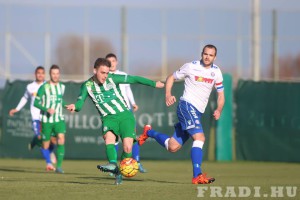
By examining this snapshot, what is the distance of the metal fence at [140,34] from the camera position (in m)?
42.8

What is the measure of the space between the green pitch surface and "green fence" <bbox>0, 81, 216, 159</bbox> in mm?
2377

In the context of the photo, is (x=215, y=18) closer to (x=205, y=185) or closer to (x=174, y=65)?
(x=174, y=65)

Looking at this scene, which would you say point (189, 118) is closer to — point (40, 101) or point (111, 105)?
point (111, 105)

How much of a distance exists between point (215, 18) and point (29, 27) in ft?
28.0

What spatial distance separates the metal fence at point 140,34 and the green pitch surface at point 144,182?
20965 mm

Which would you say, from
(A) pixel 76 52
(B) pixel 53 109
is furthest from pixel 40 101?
(A) pixel 76 52

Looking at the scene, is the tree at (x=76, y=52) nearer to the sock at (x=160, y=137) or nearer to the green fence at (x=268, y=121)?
the green fence at (x=268, y=121)

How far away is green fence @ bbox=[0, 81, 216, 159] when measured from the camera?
24500 millimetres

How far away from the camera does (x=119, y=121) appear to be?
1427cm

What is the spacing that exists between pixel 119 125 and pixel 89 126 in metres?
10.6

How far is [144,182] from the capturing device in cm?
1490

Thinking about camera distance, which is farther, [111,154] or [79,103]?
[111,154]

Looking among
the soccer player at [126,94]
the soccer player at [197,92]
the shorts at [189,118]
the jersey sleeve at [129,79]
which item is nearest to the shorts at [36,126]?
the soccer player at [126,94]

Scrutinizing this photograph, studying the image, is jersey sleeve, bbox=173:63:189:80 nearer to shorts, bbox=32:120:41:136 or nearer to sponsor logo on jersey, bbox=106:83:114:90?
sponsor logo on jersey, bbox=106:83:114:90
